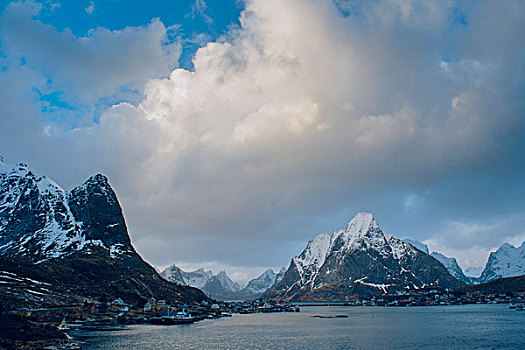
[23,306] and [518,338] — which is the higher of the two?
[23,306]

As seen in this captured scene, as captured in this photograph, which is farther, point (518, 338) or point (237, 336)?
point (237, 336)

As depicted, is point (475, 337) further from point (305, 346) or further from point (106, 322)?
point (106, 322)

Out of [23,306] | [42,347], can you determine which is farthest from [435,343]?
[23,306]

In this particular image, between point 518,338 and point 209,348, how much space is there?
94253 millimetres

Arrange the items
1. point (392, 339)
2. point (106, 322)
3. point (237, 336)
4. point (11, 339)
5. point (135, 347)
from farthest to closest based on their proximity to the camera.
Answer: point (106, 322) → point (237, 336) → point (392, 339) → point (135, 347) → point (11, 339)

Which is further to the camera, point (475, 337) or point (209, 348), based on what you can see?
point (475, 337)

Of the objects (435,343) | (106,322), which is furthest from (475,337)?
(106,322)

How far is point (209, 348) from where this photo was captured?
396 feet

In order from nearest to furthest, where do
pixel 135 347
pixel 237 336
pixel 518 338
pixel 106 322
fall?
pixel 135 347 → pixel 518 338 → pixel 237 336 → pixel 106 322

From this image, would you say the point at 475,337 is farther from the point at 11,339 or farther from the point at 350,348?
the point at 11,339

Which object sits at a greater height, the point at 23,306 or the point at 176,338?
the point at 23,306

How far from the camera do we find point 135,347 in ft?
388

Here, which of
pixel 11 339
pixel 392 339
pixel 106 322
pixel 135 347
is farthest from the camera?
pixel 106 322

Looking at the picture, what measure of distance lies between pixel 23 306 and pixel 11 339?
91.7m
